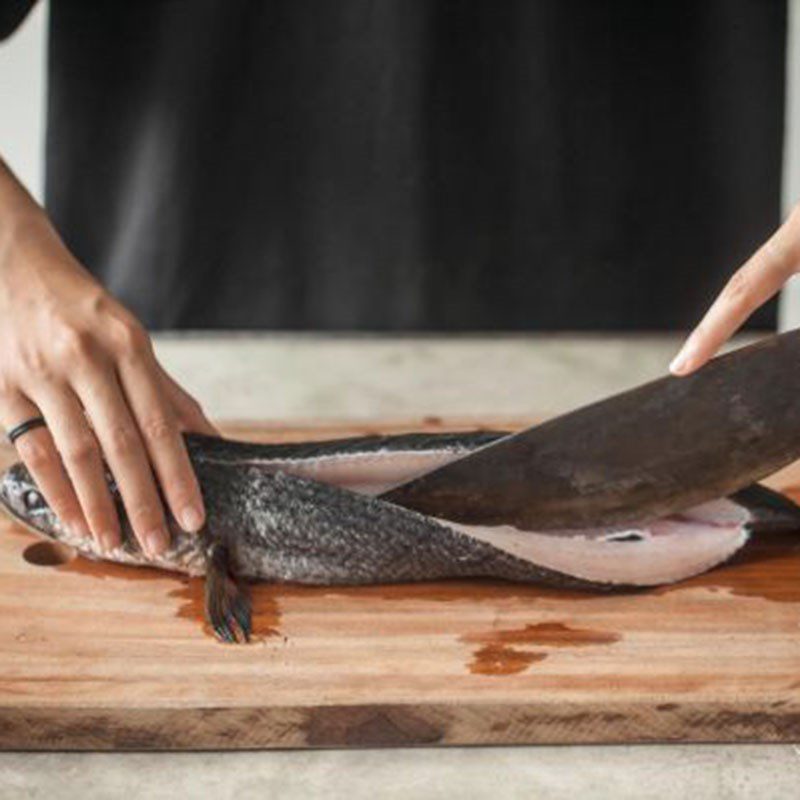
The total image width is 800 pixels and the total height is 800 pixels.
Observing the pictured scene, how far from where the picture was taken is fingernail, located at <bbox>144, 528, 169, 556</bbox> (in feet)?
6.50

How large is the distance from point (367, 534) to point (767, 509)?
47 cm

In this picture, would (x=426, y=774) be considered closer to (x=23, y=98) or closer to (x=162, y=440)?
(x=162, y=440)

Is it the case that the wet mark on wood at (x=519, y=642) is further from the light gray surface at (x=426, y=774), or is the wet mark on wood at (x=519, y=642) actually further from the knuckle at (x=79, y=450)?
the knuckle at (x=79, y=450)

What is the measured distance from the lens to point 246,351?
9.42 feet

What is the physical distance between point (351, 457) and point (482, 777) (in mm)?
506

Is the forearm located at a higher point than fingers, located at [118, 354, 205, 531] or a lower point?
higher

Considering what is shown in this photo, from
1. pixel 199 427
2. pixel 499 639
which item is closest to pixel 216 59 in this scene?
pixel 199 427

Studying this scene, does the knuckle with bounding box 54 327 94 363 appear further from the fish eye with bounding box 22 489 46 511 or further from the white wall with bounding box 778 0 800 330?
the white wall with bounding box 778 0 800 330

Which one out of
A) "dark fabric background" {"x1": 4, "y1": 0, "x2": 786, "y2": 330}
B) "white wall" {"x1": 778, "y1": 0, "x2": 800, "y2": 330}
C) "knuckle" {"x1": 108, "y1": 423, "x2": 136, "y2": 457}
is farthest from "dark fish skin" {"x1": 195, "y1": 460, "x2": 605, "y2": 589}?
"white wall" {"x1": 778, "y1": 0, "x2": 800, "y2": 330}

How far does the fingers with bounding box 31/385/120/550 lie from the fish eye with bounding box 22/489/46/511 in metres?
0.09

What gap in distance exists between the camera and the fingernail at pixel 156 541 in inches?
78.0

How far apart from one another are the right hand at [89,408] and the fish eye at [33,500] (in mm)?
67

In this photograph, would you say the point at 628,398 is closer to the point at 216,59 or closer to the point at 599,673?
the point at 599,673

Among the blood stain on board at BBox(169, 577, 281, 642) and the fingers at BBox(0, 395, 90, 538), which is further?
the fingers at BBox(0, 395, 90, 538)
